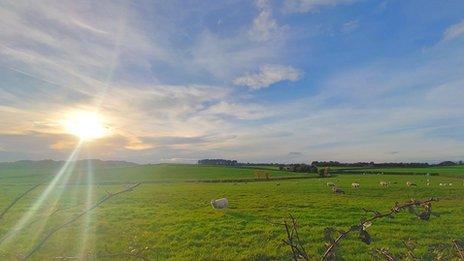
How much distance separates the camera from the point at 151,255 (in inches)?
515

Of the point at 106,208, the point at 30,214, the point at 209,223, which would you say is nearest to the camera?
the point at 209,223

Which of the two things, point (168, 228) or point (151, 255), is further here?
point (168, 228)

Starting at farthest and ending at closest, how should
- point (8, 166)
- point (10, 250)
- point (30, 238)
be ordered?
1. point (8, 166)
2. point (30, 238)
3. point (10, 250)

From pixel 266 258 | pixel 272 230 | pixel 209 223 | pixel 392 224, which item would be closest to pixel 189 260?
pixel 266 258

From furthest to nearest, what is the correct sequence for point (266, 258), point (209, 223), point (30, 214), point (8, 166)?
point (8, 166), point (30, 214), point (209, 223), point (266, 258)

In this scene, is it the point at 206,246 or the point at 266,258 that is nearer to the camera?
the point at 266,258

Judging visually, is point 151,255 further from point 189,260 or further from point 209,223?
point 209,223

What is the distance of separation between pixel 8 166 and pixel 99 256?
138710 millimetres

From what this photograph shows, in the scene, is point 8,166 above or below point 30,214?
above

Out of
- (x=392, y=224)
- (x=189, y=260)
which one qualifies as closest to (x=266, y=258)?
→ (x=189, y=260)

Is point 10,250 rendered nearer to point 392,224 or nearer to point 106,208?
point 106,208

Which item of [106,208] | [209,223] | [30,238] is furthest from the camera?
[106,208]

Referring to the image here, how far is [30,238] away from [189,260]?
7.11 meters

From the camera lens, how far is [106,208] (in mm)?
24953
